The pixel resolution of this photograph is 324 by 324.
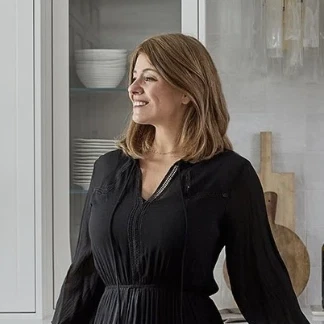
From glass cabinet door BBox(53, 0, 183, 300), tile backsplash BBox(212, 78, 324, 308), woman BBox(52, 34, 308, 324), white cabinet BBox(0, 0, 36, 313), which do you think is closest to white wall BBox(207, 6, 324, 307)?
tile backsplash BBox(212, 78, 324, 308)

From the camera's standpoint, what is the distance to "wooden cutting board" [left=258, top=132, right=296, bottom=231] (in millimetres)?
2662

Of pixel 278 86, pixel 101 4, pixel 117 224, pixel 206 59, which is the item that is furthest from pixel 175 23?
pixel 117 224

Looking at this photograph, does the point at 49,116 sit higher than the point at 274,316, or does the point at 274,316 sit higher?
the point at 49,116

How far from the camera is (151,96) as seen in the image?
1754mm

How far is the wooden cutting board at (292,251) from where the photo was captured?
263 cm

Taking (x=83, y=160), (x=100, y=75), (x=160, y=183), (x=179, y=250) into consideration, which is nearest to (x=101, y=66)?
(x=100, y=75)

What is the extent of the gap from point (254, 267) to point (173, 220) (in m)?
0.21

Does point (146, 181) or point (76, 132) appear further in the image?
point (76, 132)

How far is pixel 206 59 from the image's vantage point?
1765 millimetres

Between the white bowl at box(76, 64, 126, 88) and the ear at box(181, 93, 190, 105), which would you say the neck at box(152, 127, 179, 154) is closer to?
the ear at box(181, 93, 190, 105)

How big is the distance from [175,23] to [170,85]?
0.82 metres

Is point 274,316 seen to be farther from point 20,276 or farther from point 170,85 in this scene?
point 20,276

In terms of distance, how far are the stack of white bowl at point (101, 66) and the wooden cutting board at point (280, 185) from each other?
0.53m

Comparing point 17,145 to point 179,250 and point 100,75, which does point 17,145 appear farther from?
point 179,250
